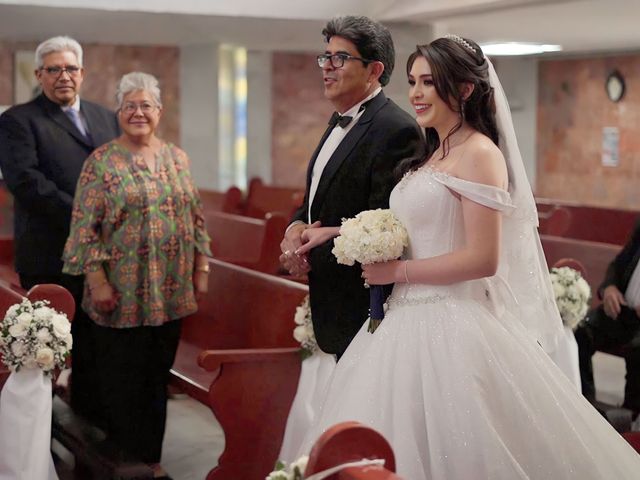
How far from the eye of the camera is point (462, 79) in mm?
3170

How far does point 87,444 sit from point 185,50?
6.73 metres

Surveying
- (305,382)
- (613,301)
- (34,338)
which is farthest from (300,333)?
(613,301)

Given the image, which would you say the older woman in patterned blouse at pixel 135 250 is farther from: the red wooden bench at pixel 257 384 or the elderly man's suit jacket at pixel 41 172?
the elderly man's suit jacket at pixel 41 172

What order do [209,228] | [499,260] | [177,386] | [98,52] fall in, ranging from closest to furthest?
1. [499,260]
2. [177,386]
3. [209,228]
4. [98,52]

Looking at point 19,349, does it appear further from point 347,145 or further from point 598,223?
point 598,223

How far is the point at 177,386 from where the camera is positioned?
5.23 meters

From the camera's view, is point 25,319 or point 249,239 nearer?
point 25,319

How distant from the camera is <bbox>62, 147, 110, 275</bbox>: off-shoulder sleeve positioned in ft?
15.1

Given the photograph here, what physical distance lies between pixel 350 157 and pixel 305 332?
1.22 m

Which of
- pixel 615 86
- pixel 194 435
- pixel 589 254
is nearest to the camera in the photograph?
pixel 194 435

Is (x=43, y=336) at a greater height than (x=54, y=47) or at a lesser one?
lesser

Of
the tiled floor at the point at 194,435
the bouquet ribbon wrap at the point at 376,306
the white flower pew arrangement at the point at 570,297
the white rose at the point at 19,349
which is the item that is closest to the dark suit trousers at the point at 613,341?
the white flower pew arrangement at the point at 570,297

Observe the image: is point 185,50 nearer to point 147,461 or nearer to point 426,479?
point 147,461

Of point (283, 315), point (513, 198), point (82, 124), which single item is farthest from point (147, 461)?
point (513, 198)
